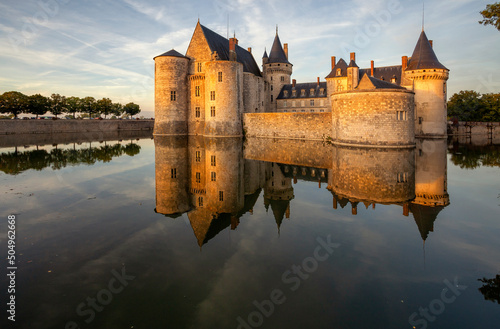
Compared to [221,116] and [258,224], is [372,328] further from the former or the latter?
[221,116]

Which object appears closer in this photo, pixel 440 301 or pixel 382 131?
pixel 440 301

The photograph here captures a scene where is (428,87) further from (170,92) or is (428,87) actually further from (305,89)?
(170,92)

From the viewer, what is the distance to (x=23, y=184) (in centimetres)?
1078

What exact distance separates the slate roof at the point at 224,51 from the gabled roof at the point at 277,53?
3174 millimetres

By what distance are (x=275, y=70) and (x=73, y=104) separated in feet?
156

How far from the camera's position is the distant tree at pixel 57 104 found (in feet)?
198

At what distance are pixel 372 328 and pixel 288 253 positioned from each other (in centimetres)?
209

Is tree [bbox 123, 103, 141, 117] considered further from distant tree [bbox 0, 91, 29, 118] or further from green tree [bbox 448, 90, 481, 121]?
green tree [bbox 448, 90, 481, 121]

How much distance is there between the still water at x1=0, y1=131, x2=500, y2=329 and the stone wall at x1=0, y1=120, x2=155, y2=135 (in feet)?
126

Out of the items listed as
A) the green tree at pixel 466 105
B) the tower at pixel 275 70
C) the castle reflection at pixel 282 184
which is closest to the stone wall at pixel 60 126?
the tower at pixel 275 70

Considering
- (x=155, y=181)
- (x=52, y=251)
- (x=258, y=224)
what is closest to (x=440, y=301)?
(x=258, y=224)

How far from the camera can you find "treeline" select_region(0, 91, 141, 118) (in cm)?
5197

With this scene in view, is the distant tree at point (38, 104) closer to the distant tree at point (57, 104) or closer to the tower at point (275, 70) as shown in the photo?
the distant tree at point (57, 104)

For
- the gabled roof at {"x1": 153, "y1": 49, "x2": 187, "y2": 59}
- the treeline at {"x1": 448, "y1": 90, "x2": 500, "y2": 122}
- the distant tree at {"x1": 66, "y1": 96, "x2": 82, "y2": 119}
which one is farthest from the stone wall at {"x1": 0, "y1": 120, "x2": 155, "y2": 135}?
the treeline at {"x1": 448, "y1": 90, "x2": 500, "y2": 122}
